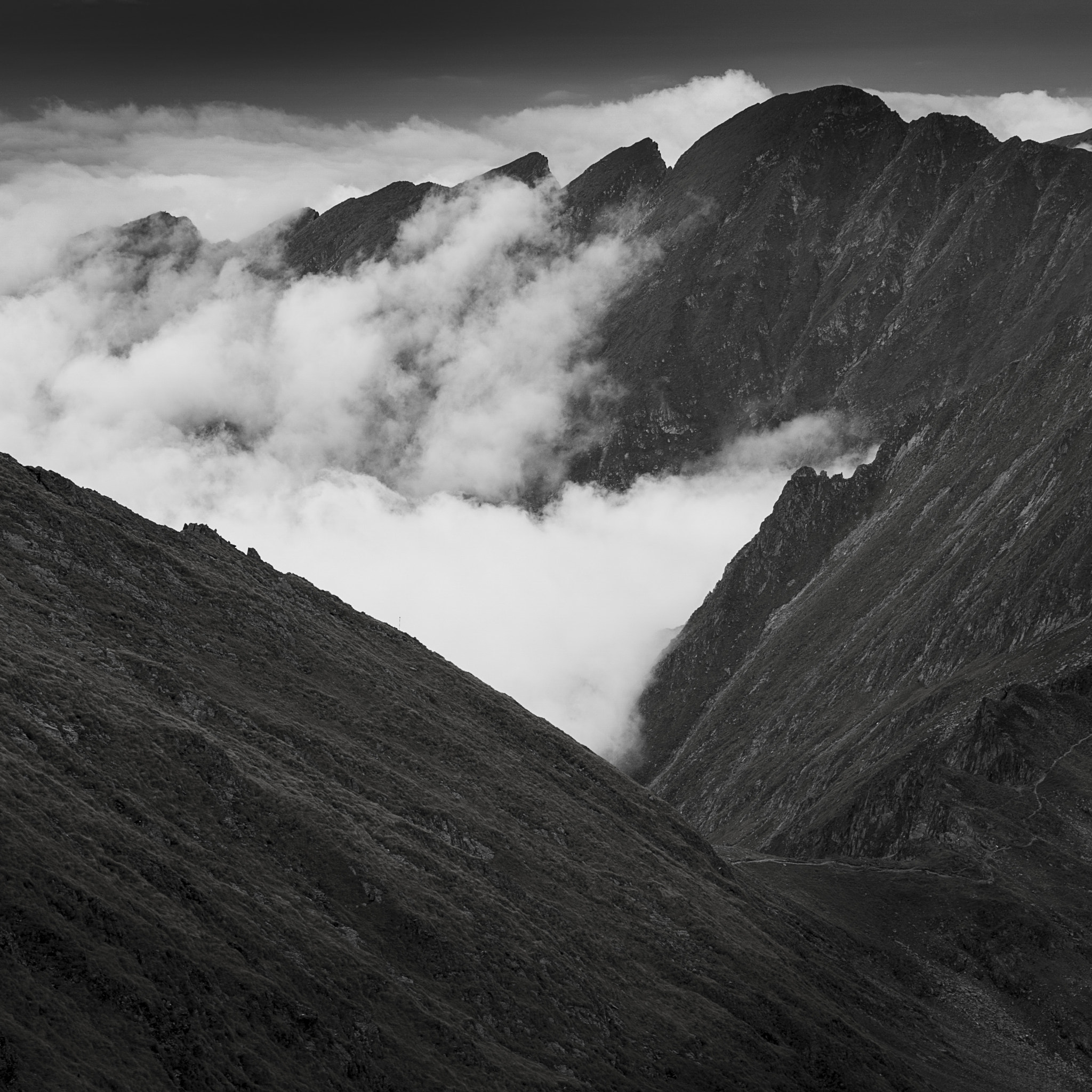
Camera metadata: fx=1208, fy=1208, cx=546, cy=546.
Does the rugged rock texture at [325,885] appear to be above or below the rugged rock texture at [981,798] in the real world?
below

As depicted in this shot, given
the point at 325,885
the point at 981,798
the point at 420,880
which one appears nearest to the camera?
the point at 325,885

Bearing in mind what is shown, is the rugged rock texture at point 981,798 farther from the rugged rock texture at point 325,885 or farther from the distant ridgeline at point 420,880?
the rugged rock texture at point 325,885

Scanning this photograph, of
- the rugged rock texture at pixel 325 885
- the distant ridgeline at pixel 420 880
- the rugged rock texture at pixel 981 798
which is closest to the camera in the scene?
the rugged rock texture at pixel 325 885

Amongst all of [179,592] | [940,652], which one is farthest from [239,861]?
[940,652]

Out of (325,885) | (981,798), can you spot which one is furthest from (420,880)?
(981,798)

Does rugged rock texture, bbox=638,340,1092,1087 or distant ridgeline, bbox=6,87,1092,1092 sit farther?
rugged rock texture, bbox=638,340,1092,1087

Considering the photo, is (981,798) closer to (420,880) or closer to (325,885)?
(420,880)

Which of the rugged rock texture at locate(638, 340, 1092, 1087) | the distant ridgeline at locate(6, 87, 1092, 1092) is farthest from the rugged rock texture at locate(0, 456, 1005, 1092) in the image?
the rugged rock texture at locate(638, 340, 1092, 1087)

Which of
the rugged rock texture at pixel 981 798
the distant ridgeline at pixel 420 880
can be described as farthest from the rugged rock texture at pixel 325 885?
the rugged rock texture at pixel 981 798

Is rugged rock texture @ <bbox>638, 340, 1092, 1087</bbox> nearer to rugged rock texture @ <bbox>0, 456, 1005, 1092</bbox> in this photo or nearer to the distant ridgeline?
the distant ridgeline
